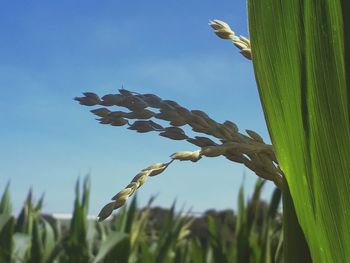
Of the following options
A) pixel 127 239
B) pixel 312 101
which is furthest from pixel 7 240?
pixel 312 101

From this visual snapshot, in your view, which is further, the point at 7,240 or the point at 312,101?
the point at 7,240

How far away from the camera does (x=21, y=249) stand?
1984 millimetres

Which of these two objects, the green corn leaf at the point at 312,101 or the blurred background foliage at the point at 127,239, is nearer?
the green corn leaf at the point at 312,101

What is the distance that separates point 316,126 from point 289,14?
0.07 metres

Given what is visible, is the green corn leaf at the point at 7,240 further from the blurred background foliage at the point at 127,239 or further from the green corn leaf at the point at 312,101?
the green corn leaf at the point at 312,101

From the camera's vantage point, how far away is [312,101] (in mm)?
413

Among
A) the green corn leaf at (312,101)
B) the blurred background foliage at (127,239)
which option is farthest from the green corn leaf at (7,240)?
the green corn leaf at (312,101)

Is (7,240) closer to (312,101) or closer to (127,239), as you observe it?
(127,239)

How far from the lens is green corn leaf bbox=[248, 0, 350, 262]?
0.41 metres

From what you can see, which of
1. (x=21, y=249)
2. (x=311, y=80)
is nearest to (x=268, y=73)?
(x=311, y=80)

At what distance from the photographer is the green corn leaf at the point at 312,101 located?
0.41 meters

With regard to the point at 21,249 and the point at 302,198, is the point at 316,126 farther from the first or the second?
the point at 21,249

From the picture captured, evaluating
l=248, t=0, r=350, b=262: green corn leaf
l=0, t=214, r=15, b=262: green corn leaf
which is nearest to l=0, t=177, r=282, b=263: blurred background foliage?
l=0, t=214, r=15, b=262: green corn leaf

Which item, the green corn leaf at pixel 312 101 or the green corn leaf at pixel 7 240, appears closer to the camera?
the green corn leaf at pixel 312 101
